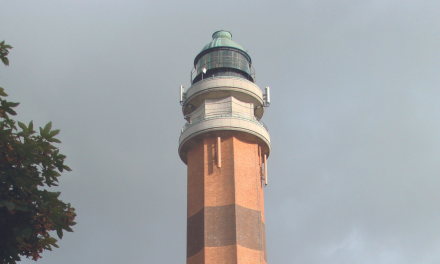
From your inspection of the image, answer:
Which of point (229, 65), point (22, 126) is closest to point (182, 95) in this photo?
point (229, 65)

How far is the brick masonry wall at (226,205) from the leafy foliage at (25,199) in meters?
27.8

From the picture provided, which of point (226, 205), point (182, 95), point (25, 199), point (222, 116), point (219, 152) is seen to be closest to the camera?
point (25, 199)

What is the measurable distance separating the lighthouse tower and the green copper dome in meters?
0.09

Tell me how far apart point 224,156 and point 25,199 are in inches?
1243

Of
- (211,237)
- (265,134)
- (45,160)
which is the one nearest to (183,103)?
(265,134)

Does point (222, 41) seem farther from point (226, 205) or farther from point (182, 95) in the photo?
point (226, 205)

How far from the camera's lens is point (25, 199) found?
14.5m

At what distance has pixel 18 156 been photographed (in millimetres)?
14633

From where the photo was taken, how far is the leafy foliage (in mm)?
14188

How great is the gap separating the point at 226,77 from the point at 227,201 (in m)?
10.5

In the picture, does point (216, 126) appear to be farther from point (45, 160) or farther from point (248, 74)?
point (45, 160)

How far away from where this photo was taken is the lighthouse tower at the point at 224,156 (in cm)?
4262

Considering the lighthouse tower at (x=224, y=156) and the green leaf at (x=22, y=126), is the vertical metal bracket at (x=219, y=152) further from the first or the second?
the green leaf at (x=22, y=126)

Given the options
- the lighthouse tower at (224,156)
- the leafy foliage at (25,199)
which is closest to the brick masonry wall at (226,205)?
the lighthouse tower at (224,156)
